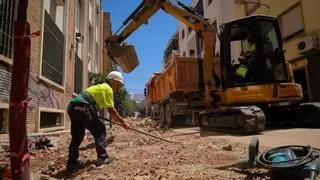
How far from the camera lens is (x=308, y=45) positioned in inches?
546

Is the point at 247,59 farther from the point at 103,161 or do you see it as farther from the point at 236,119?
the point at 103,161

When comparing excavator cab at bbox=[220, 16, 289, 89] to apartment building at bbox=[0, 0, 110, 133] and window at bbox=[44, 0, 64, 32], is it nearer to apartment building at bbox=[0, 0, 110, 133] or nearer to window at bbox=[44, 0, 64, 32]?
apartment building at bbox=[0, 0, 110, 133]

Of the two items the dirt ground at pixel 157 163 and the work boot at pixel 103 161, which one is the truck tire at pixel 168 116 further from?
the work boot at pixel 103 161

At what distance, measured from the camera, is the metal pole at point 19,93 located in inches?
110

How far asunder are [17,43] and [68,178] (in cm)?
228

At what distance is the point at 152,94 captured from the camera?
715 inches

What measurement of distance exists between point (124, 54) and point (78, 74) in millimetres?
7119

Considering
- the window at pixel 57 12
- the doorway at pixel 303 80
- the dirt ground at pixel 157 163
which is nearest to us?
the dirt ground at pixel 157 163

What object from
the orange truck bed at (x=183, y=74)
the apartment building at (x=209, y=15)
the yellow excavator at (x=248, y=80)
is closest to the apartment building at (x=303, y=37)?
the apartment building at (x=209, y=15)

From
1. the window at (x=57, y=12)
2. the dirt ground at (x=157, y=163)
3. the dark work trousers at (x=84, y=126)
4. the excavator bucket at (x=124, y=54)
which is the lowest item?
the dirt ground at (x=157, y=163)

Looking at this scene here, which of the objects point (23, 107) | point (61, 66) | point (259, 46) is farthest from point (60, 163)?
point (61, 66)

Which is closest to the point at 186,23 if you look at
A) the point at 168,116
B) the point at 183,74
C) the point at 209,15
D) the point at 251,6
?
the point at 183,74

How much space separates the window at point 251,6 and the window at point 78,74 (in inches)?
382

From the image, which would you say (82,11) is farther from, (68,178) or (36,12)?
(68,178)
